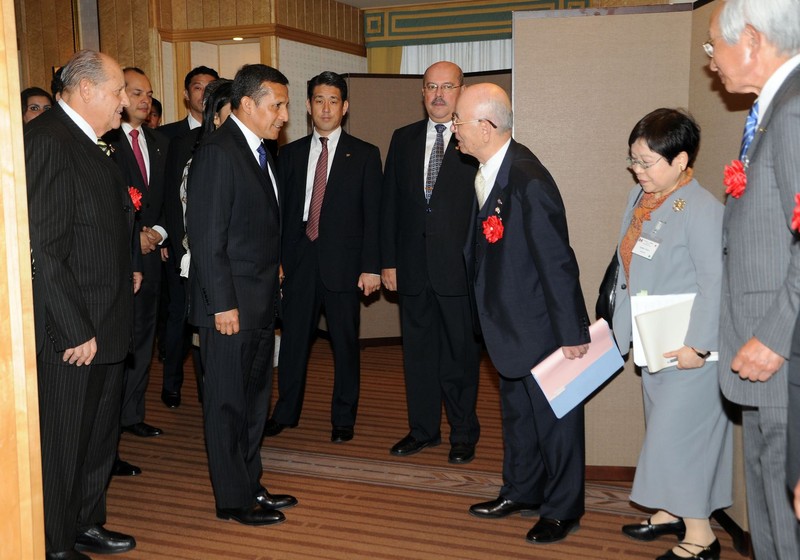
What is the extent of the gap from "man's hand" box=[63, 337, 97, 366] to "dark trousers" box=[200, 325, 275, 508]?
55 centimetres

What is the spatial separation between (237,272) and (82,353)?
2.29ft

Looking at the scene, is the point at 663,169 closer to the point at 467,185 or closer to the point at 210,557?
the point at 467,185

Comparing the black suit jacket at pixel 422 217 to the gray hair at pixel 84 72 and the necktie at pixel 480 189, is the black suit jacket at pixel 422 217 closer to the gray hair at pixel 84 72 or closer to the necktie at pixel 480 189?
the necktie at pixel 480 189

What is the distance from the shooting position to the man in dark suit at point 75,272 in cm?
255

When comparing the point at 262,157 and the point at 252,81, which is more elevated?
the point at 252,81

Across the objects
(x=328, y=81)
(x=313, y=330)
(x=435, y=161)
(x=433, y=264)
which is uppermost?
(x=328, y=81)

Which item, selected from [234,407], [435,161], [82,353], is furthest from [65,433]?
[435,161]

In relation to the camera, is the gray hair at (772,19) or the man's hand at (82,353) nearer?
the gray hair at (772,19)

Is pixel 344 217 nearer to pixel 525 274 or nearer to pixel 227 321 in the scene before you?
pixel 227 321

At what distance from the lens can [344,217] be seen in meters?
4.30

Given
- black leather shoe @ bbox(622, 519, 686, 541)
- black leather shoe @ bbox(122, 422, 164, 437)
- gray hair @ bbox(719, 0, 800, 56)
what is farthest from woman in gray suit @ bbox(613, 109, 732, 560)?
black leather shoe @ bbox(122, 422, 164, 437)

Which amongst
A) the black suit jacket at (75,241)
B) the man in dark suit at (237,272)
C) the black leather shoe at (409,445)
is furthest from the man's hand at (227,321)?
the black leather shoe at (409,445)

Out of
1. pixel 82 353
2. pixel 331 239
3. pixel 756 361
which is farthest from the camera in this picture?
pixel 331 239

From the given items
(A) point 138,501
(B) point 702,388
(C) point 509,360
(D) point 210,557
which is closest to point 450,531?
(C) point 509,360
